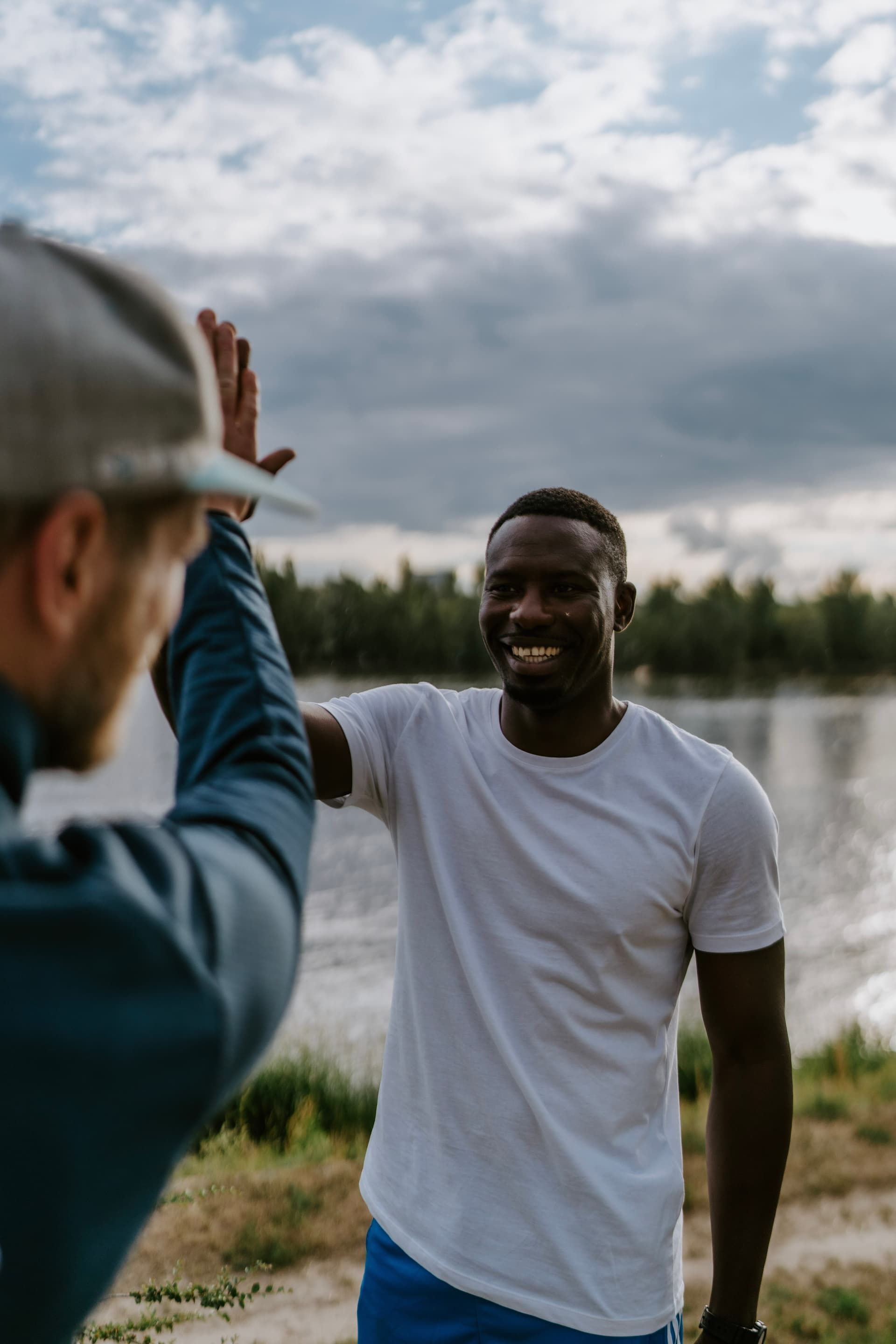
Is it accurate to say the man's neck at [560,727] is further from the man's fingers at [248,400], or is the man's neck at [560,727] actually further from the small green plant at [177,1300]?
the small green plant at [177,1300]

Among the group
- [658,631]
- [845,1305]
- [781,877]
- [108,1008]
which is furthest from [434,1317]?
[658,631]

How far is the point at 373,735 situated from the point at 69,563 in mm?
1696

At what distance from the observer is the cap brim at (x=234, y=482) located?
0.83 meters

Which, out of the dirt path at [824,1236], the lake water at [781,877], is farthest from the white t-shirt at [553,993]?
the dirt path at [824,1236]

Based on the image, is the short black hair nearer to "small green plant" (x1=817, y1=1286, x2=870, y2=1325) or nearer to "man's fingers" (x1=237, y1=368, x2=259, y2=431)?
"man's fingers" (x1=237, y1=368, x2=259, y2=431)

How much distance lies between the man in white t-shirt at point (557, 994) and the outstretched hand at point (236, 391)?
123 cm

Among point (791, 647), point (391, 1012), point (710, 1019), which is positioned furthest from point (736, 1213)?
point (791, 647)

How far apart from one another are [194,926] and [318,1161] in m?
6.87

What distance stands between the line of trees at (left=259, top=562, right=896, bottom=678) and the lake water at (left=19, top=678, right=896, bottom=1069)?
314 centimetres

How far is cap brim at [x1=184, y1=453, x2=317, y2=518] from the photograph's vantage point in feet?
2.74

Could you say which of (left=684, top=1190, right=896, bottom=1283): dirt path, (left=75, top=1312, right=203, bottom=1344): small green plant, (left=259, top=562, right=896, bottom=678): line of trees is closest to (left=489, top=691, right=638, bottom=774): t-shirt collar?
(left=75, top=1312, right=203, bottom=1344): small green plant

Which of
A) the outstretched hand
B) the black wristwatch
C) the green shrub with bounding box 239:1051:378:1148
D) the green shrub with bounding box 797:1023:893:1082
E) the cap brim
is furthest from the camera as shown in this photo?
the green shrub with bounding box 797:1023:893:1082

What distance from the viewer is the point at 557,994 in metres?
2.19

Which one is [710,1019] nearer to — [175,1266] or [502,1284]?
[502,1284]
